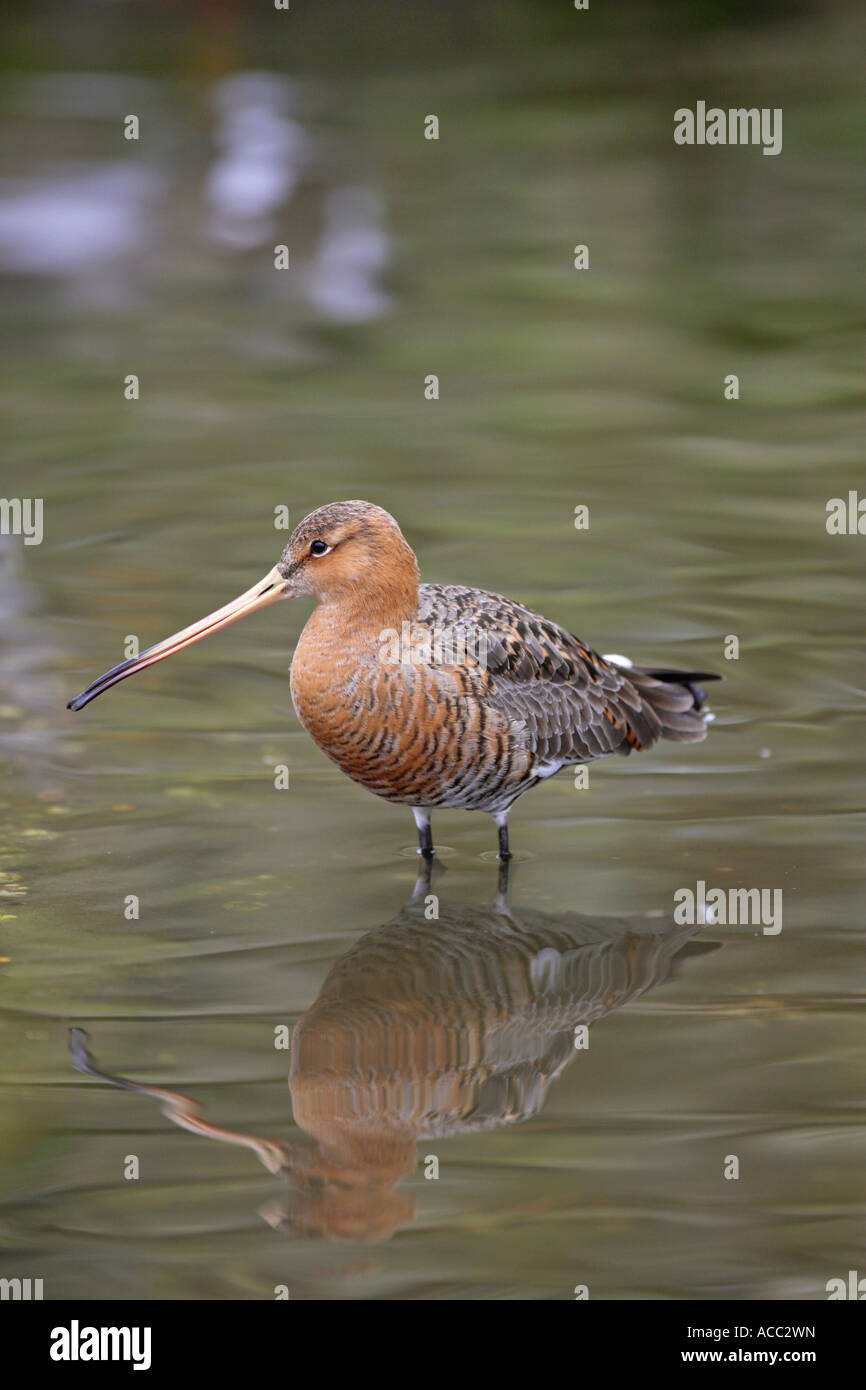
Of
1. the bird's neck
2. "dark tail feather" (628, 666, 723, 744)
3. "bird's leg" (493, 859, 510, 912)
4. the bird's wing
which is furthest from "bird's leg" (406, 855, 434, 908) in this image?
"dark tail feather" (628, 666, 723, 744)

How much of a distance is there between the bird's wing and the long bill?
49cm

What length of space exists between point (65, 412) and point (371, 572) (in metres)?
6.09

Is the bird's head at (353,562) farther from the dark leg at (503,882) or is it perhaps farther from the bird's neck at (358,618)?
the dark leg at (503,882)

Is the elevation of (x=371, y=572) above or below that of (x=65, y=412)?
below

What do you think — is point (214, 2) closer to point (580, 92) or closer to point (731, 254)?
point (580, 92)

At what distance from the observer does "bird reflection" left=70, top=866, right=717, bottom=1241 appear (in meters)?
5.06

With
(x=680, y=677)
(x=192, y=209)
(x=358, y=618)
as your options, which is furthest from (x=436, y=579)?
(x=192, y=209)

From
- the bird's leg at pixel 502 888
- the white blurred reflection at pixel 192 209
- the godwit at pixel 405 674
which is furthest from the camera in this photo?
the white blurred reflection at pixel 192 209

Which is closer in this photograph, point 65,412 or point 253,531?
point 253,531

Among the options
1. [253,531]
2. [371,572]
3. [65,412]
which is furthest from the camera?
[65,412]

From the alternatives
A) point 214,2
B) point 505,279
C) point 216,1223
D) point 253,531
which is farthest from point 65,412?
point 214,2

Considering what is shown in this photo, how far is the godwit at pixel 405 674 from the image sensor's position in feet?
20.5

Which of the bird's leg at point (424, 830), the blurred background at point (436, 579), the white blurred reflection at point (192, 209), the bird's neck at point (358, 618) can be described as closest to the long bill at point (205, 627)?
the bird's neck at point (358, 618)

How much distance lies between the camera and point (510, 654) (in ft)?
21.7
